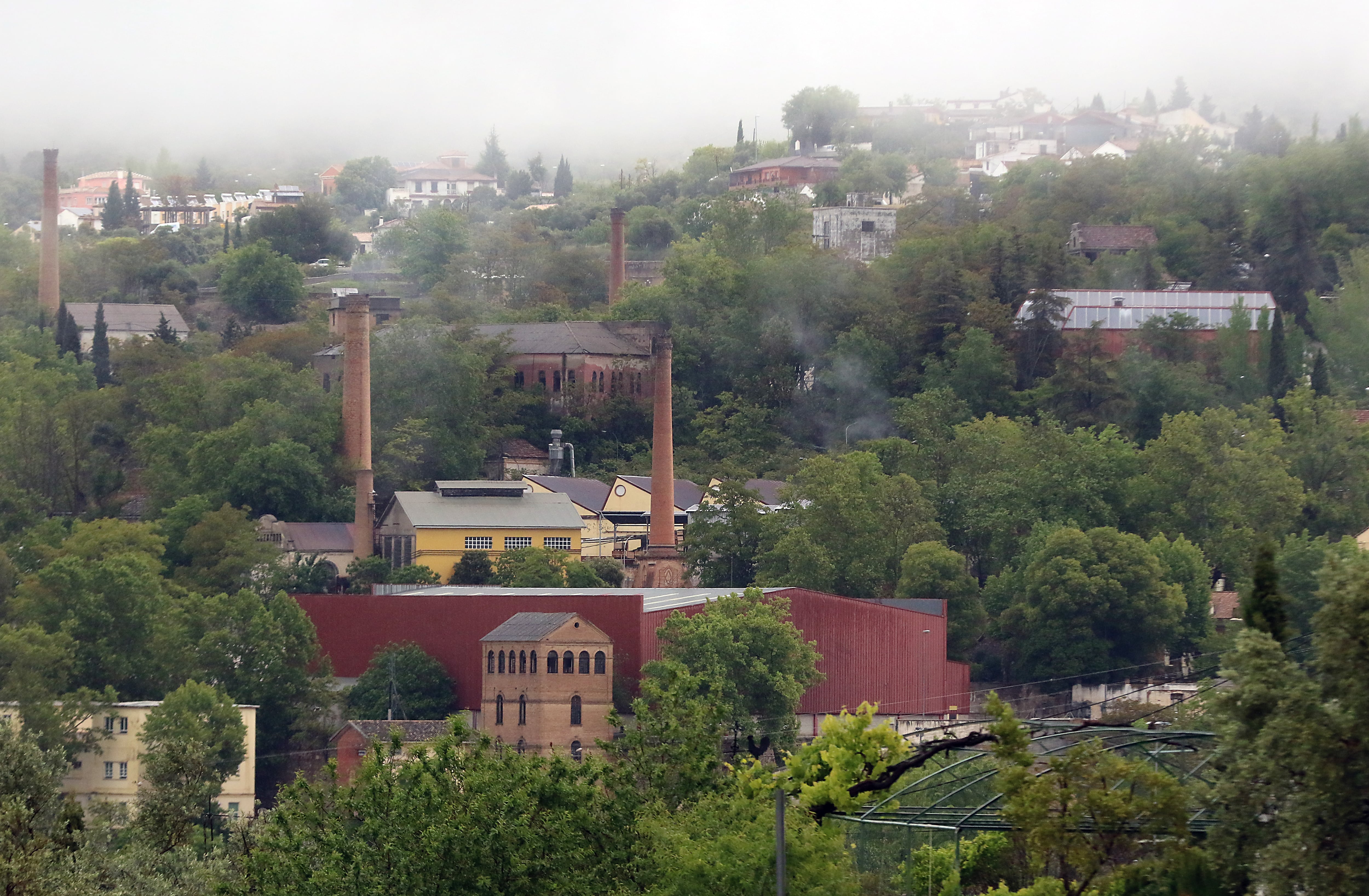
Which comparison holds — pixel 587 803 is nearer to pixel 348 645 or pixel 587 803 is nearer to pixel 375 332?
pixel 348 645

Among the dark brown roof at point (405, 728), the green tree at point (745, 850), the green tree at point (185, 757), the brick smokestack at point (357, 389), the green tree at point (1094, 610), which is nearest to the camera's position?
the green tree at point (745, 850)

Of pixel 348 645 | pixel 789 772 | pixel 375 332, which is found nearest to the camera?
pixel 789 772

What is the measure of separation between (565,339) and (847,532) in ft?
68.3

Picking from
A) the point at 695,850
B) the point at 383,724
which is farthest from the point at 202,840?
the point at 695,850

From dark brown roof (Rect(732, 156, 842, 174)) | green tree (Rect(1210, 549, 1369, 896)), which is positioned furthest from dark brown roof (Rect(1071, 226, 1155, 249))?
green tree (Rect(1210, 549, 1369, 896))

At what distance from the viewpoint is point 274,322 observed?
334 ft

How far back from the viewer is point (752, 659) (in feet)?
186

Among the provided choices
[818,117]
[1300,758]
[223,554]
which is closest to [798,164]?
[818,117]

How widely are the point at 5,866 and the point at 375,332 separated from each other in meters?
60.0

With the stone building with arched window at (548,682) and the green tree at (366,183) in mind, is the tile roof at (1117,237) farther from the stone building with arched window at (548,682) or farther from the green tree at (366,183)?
the green tree at (366,183)

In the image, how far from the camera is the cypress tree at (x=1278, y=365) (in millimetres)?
78750

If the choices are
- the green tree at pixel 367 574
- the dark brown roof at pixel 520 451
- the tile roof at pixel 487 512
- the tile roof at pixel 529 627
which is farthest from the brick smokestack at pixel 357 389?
the tile roof at pixel 529 627

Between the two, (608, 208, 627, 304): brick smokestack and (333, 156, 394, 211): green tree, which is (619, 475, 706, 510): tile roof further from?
(333, 156, 394, 211): green tree

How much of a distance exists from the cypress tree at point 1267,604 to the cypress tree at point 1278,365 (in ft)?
191
